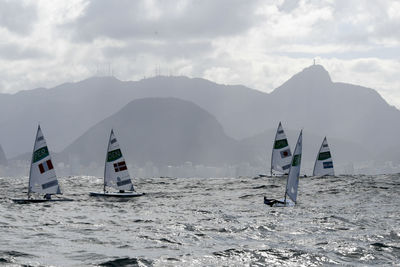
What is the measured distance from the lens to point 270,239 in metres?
26.2

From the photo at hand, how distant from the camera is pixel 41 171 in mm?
45594

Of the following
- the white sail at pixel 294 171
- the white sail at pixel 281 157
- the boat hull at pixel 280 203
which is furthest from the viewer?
the white sail at pixel 281 157

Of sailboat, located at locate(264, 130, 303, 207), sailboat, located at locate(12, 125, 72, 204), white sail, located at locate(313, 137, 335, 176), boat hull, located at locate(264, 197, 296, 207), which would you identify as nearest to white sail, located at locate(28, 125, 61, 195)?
sailboat, located at locate(12, 125, 72, 204)

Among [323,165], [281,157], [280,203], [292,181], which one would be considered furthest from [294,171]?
[323,165]

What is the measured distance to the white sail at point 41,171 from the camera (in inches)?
1784

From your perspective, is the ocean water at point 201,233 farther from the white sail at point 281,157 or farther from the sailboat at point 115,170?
the white sail at point 281,157

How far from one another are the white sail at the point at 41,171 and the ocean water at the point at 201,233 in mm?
1905

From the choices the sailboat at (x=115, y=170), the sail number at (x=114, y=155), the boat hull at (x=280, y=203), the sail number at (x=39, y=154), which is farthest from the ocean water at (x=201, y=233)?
Answer: the sail number at (x=114, y=155)

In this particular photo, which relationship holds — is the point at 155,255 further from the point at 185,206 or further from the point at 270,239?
the point at 185,206

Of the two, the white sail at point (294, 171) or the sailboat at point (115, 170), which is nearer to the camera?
the white sail at point (294, 171)

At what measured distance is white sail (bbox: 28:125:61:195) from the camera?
4531 cm

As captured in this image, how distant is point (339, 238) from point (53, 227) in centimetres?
1498

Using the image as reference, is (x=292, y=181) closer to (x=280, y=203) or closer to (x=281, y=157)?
(x=280, y=203)

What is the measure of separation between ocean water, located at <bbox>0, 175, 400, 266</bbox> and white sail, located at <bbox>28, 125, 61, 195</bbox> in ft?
6.25
